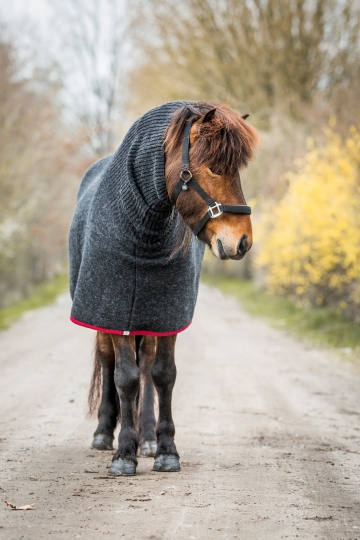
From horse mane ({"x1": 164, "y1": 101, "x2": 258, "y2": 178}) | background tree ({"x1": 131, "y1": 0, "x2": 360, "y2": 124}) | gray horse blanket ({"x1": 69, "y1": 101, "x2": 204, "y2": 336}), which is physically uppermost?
background tree ({"x1": 131, "y1": 0, "x2": 360, "y2": 124})

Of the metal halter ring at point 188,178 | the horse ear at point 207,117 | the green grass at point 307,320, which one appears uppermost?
the horse ear at point 207,117

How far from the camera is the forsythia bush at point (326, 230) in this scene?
431 inches

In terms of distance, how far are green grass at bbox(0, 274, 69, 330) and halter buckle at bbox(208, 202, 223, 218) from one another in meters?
10.2

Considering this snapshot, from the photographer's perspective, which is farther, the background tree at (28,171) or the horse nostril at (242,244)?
the background tree at (28,171)

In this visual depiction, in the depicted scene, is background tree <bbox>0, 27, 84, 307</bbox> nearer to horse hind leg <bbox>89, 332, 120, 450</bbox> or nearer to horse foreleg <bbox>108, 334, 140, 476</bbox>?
horse hind leg <bbox>89, 332, 120, 450</bbox>

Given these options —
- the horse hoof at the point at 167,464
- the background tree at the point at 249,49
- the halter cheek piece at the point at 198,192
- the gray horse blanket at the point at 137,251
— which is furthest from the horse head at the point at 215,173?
the background tree at the point at 249,49

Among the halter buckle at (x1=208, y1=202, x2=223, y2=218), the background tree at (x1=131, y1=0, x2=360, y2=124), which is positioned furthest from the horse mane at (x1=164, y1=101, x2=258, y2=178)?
the background tree at (x1=131, y1=0, x2=360, y2=124)

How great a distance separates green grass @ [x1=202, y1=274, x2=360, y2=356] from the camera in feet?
37.7

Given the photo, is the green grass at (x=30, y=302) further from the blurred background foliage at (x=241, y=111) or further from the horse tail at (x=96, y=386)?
the horse tail at (x=96, y=386)

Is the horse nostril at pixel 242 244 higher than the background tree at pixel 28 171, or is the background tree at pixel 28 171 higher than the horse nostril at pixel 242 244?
the background tree at pixel 28 171

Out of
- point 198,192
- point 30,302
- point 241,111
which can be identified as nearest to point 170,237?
point 198,192

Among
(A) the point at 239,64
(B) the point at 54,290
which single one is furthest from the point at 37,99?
(A) the point at 239,64

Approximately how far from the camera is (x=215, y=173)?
367 centimetres

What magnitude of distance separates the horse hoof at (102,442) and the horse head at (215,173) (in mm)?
1993
